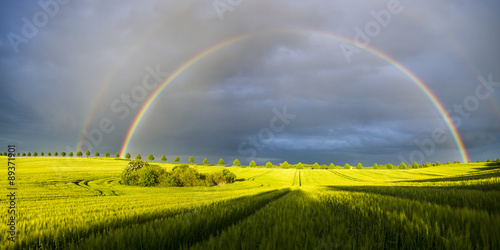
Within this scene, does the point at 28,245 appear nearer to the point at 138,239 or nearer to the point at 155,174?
the point at 138,239

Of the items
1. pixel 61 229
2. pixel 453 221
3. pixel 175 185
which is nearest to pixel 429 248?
pixel 453 221

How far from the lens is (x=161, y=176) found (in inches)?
2048

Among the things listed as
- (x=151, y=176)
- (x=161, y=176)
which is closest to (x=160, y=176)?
(x=161, y=176)

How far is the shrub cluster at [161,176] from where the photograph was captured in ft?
164

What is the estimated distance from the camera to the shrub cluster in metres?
50.1

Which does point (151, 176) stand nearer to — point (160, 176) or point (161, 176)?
point (160, 176)

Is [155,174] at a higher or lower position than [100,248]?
lower

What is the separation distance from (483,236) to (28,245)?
7670 millimetres

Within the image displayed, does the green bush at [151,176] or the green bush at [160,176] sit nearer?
the green bush at [151,176]

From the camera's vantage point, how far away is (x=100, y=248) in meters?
3.19

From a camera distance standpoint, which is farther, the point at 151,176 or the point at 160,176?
the point at 160,176

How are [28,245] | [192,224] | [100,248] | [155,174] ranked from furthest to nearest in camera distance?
[155,174], [192,224], [28,245], [100,248]

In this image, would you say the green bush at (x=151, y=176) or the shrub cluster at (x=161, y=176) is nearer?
the green bush at (x=151, y=176)

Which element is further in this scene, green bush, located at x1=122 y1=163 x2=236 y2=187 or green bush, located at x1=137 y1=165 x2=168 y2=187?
green bush, located at x1=122 y1=163 x2=236 y2=187
